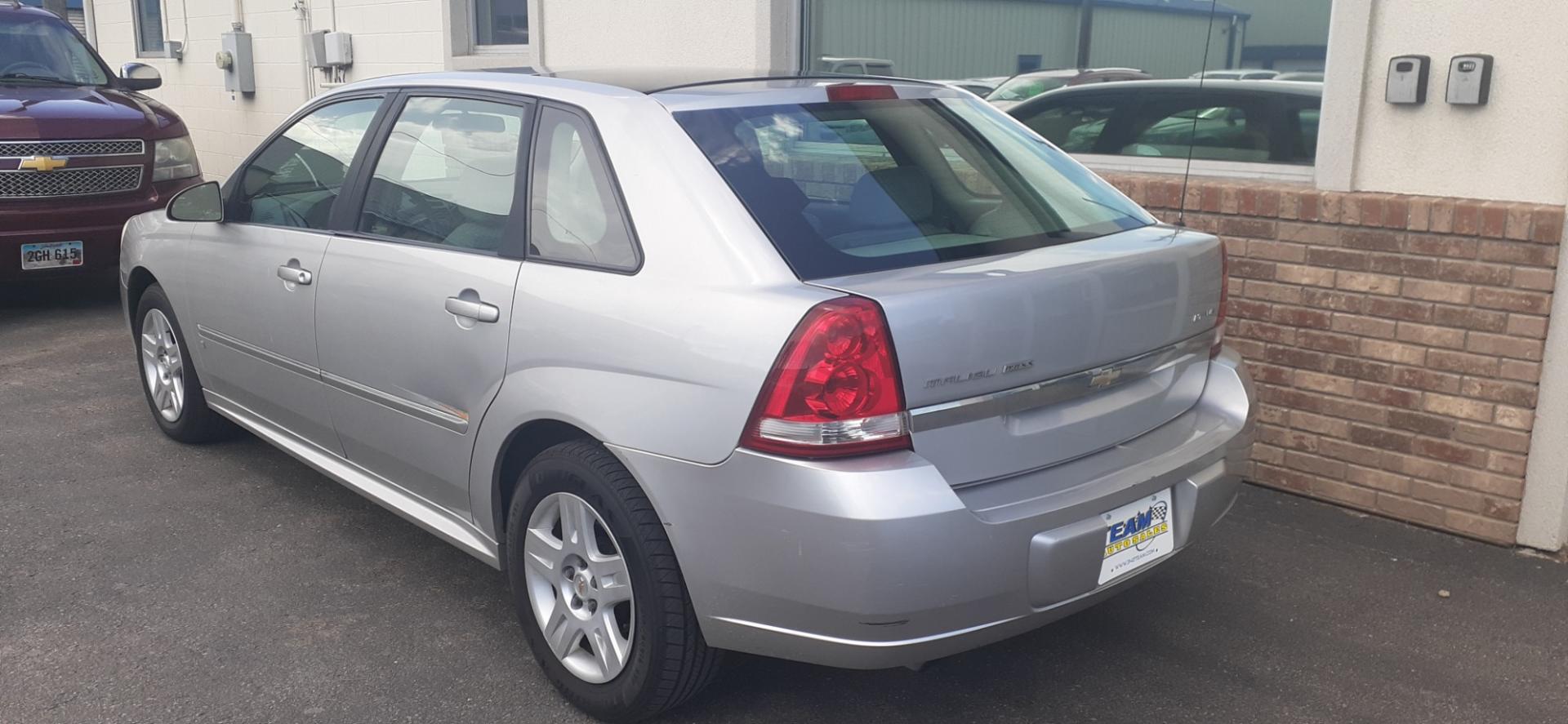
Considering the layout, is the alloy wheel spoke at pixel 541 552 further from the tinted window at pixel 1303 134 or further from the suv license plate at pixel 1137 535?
the tinted window at pixel 1303 134

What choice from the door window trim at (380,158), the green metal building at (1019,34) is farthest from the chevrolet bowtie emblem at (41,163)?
the door window trim at (380,158)

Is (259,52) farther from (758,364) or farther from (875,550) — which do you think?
(875,550)

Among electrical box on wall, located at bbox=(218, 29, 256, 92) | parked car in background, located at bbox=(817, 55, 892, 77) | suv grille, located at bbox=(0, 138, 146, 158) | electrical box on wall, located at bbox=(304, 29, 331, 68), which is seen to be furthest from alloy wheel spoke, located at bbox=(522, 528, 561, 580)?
electrical box on wall, located at bbox=(218, 29, 256, 92)

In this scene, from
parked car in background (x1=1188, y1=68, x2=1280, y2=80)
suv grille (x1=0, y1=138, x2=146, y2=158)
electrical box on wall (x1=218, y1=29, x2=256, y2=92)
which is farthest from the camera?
electrical box on wall (x1=218, y1=29, x2=256, y2=92)

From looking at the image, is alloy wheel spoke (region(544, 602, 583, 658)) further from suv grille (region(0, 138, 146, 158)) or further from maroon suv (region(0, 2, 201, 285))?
suv grille (region(0, 138, 146, 158))

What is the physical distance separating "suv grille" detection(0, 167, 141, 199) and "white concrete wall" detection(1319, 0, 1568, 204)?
6599mm

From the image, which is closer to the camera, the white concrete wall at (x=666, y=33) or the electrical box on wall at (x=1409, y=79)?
the electrical box on wall at (x=1409, y=79)

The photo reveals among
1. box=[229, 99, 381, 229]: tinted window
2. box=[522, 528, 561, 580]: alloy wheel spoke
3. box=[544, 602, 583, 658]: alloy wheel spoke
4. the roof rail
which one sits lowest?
→ box=[544, 602, 583, 658]: alloy wheel spoke

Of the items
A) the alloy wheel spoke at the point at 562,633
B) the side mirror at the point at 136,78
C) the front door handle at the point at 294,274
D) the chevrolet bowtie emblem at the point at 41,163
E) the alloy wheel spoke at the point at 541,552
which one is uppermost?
the side mirror at the point at 136,78

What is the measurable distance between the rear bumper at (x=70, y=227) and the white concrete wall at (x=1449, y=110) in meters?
6.54

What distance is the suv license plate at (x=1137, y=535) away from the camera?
2873 mm

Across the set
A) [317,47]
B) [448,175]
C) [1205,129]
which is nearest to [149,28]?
[317,47]

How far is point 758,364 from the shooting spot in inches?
103

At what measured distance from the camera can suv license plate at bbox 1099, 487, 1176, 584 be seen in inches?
113
